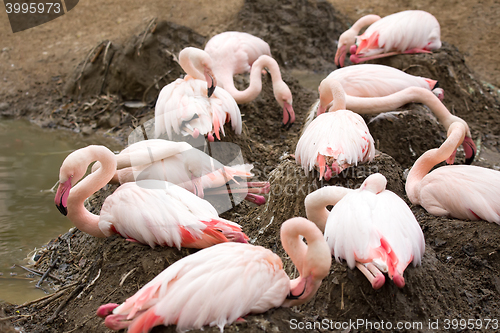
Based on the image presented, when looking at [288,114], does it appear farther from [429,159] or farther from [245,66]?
[429,159]

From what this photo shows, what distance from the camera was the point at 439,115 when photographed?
538cm

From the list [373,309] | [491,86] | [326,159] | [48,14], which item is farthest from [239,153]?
[48,14]

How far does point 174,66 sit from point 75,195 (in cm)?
475

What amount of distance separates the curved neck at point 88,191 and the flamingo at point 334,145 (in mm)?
1540

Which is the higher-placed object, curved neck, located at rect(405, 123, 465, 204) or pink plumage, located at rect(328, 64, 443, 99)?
pink plumage, located at rect(328, 64, 443, 99)

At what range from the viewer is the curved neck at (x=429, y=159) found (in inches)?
168

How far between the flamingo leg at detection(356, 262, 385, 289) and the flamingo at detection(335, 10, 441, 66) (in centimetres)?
440

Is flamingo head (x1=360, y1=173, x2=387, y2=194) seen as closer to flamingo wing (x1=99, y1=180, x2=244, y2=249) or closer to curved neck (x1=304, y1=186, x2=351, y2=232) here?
curved neck (x1=304, y1=186, x2=351, y2=232)

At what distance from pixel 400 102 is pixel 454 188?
1.67 m

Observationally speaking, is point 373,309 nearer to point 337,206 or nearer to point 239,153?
point 337,206

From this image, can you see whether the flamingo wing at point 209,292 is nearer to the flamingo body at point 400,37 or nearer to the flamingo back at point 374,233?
the flamingo back at point 374,233

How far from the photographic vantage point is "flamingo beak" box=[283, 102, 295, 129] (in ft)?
21.1

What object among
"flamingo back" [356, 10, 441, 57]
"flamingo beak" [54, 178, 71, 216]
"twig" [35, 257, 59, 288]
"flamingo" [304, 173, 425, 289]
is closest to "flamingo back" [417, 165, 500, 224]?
"flamingo" [304, 173, 425, 289]

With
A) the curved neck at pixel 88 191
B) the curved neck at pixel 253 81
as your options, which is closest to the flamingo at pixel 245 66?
the curved neck at pixel 253 81
